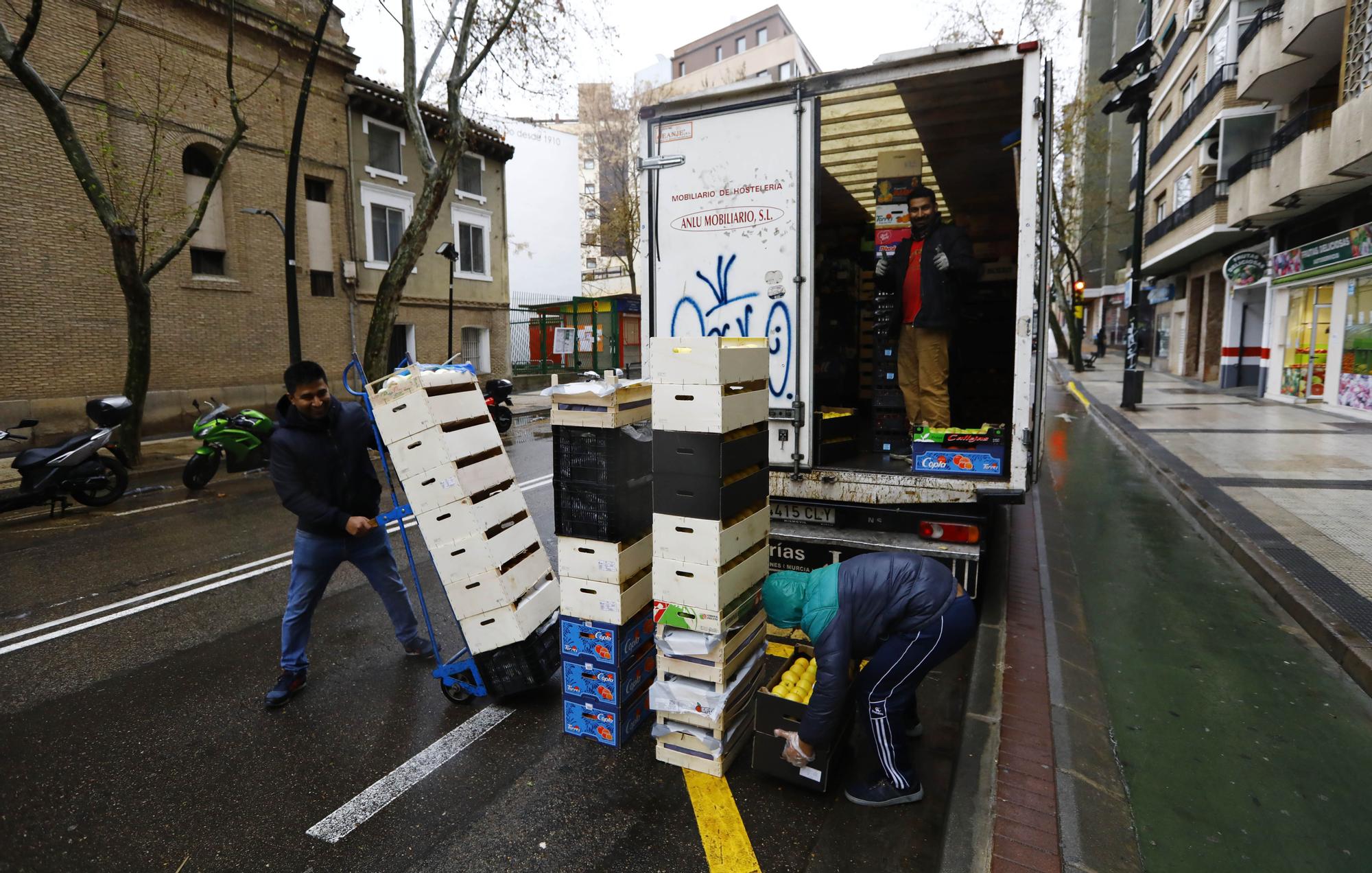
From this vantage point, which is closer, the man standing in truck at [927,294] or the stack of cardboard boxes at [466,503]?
the stack of cardboard boxes at [466,503]

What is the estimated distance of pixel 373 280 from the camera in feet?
68.3

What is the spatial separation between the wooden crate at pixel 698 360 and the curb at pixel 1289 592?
164 inches

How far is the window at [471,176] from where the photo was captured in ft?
78.0

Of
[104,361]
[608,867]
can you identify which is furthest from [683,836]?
[104,361]

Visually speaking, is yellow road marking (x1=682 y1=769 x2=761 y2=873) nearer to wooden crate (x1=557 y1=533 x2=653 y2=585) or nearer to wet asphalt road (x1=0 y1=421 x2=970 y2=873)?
wet asphalt road (x1=0 y1=421 x2=970 y2=873)

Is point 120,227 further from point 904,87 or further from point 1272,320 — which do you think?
point 1272,320

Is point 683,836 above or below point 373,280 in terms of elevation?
below

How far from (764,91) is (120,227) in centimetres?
1004

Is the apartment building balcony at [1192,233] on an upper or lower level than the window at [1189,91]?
lower

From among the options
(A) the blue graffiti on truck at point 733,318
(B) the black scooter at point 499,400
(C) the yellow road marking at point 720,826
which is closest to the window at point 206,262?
(B) the black scooter at point 499,400

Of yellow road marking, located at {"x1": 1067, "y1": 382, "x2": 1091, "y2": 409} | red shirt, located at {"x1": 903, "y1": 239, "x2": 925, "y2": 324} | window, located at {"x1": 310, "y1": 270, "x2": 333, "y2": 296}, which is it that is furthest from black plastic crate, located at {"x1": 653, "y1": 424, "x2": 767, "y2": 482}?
yellow road marking, located at {"x1": 1067, "y1": 382, "x2": 1091, "y2": 409}

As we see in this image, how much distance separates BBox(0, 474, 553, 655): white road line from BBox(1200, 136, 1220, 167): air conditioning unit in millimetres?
26546

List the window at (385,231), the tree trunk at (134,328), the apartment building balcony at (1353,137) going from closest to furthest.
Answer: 1. the tree trunk at (134,328)
2. the apartment building balcony at (1353,137)
3. the window at (385,231)

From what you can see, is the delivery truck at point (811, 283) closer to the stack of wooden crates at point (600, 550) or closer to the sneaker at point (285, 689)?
the stack of wooden crates at point (600, 550)
